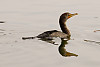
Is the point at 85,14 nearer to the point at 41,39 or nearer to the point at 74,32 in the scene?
the point at 74,32

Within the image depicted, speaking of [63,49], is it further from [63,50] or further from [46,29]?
[46,29]

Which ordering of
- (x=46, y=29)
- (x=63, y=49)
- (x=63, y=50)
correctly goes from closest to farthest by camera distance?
(x=63, y=50) < (x=63, y=49) < (x=46, y=29)

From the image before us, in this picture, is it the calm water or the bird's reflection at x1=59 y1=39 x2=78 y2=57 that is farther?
the bird's reflection at x1=59 y1=39 x2=78 y2=57

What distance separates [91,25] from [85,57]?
571 cm

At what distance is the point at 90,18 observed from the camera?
17.1 meters

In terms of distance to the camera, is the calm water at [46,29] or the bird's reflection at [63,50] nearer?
the calm water at [46,29]

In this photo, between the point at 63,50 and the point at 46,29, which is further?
the point at 46,29

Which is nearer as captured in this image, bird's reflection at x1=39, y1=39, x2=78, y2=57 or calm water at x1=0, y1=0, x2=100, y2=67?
calm water at x1=0, y1=0, x2=100, y2=67

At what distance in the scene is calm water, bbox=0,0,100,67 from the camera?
941 centimetres

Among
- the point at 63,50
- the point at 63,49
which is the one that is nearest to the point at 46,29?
the point at 63,49

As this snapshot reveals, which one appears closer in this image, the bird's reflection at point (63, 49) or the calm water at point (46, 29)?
the calm water at point (46, 29)

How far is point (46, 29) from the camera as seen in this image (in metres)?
14.5

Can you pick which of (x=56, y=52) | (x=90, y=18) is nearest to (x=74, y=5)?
(x=90, y=18)

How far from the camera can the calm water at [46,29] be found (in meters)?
9.41
